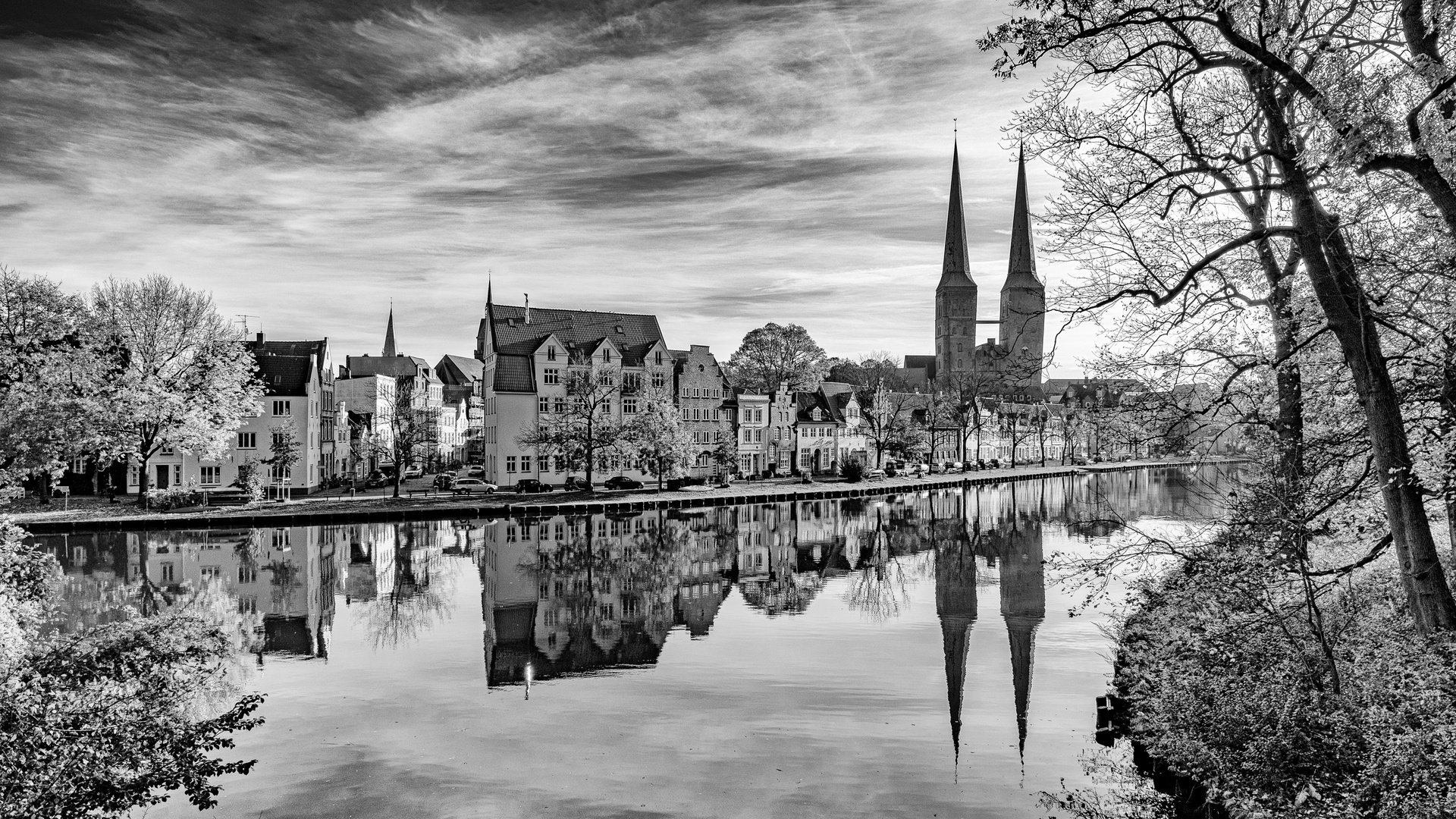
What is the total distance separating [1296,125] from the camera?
10773 millimetres

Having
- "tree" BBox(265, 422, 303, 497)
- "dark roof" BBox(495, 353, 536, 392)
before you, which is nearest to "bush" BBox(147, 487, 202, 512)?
"tree" BBox(265, 422, 303, 497)

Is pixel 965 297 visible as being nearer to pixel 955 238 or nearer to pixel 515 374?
pixel 955 238

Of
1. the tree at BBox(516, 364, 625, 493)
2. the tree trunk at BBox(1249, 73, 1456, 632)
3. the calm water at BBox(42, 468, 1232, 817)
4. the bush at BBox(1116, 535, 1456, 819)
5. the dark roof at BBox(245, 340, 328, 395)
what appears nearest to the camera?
the bush at BBox(1116, 535, 1456, 819)

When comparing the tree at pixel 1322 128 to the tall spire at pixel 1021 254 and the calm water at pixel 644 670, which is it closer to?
the calm water at pixel 644 670

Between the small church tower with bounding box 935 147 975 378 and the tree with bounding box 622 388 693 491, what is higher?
the small church tower with bounding box 935 147 975 378

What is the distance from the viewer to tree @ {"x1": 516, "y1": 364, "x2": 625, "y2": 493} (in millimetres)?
62156

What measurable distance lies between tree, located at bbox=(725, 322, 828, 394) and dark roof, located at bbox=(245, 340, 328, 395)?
50930 mm

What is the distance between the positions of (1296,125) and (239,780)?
1610cm

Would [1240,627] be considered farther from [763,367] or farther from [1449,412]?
[763,367]

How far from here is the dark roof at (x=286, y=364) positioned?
64062 millimetres

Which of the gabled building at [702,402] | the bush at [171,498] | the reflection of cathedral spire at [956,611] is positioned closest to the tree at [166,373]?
the bush at [171,498]

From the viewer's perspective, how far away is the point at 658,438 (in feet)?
211

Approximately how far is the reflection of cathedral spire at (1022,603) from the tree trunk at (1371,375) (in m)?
7.29

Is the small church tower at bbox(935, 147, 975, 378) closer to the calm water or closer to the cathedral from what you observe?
the cathedral
